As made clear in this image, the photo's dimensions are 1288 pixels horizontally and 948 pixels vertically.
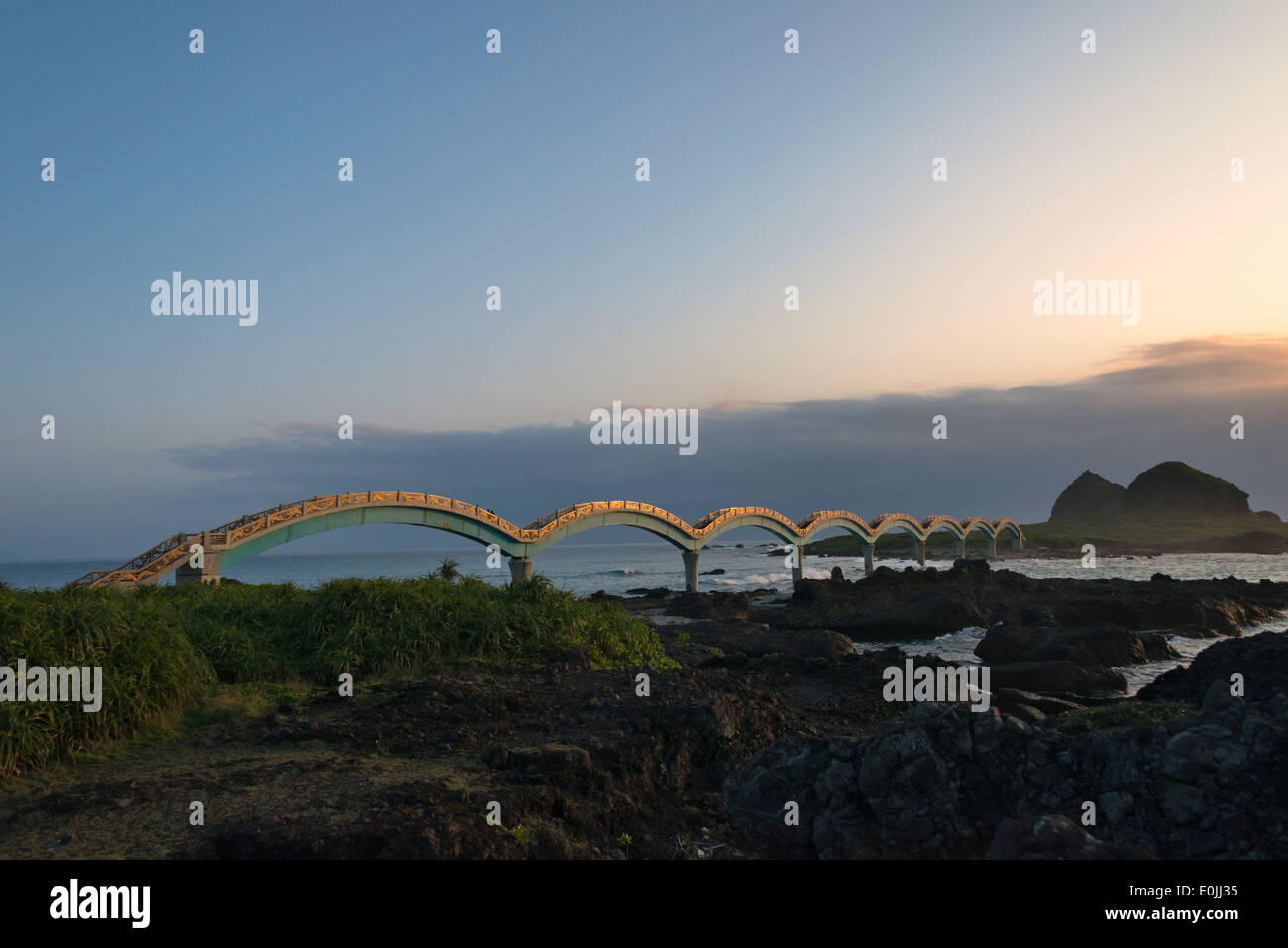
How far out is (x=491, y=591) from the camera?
17891 millimetres

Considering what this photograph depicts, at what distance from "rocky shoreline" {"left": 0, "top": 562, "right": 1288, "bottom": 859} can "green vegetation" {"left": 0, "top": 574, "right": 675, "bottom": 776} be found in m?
0.62

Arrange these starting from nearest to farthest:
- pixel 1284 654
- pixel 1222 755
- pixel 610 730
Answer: pixel 1222 755
pixel 610 730
pixel 1284 654

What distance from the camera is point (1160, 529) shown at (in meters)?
145

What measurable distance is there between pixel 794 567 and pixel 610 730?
67.2 metres

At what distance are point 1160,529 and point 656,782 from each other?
6679 inches

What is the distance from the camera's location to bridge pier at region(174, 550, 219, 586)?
27.9 metres

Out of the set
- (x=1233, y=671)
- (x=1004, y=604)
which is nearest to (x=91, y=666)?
(x=1233, y=671)

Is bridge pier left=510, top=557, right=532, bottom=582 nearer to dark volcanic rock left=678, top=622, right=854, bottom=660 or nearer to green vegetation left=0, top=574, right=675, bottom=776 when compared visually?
dark volcanic rock left=678, top=622, right=854, bottom=660

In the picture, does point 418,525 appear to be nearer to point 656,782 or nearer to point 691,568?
point 691,568

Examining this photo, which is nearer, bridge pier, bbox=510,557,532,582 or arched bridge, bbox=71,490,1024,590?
arched bridge, bbox=71,490,1024,590

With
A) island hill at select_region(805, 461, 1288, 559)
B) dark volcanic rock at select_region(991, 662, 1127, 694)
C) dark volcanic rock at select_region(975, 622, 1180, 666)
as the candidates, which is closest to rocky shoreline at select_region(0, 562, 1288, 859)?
dark volcanic rock at select_region(991, 662, 1127, 694)

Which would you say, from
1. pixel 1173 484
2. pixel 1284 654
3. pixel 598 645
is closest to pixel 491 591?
pixel 598 645

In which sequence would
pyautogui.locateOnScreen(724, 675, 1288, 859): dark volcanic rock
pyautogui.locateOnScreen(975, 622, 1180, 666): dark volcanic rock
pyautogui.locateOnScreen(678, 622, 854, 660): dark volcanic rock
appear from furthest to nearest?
pyautogui.locateOnScreen(678, 622, 854, 660): dark volcanic rock
pyautogui.locateOnScreen(975, 622, 1180, 666): dark volcanic rock
pyautogui.locateOnScreen(724, 675, 1288, 859): dark volcanic rock
